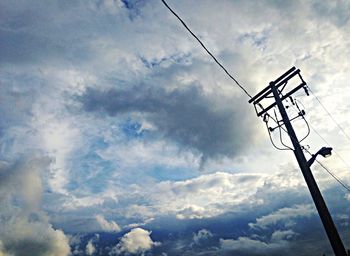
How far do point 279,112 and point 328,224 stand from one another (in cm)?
458

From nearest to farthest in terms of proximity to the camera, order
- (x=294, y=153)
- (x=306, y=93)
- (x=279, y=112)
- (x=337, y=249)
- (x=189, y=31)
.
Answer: (x=189, y=31) < (x=337, y=249) < (x=294, y=153) < (x=279, y=112) < (x=306, y=93)

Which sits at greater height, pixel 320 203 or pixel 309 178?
pixel 309 178

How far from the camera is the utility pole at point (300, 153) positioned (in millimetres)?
8262

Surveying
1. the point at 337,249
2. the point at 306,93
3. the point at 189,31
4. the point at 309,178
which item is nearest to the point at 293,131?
the point at 309,178

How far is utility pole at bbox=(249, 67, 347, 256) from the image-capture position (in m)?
8.26

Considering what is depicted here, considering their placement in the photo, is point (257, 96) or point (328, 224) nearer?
point (328, 224)

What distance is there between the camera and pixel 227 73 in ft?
29.7

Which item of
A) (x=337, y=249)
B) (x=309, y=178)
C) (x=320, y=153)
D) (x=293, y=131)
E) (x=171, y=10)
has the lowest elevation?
(x=337, y=249)

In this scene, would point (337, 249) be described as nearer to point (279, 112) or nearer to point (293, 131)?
point (293, 131)

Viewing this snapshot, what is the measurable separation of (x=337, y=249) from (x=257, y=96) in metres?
6.69

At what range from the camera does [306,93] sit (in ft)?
38.6

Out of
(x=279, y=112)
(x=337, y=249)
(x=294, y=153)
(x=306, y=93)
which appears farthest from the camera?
(x=306, y=93)

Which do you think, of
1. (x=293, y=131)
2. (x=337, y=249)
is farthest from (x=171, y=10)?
(x=337, y=249)

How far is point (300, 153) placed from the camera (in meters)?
9.63
